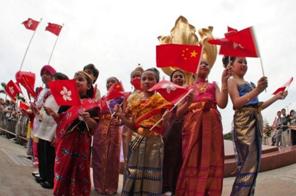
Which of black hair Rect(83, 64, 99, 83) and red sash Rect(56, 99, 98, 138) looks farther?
black hair Rect(83, 64, 99, 83)

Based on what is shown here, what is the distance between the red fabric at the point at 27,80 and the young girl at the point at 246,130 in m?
2.89

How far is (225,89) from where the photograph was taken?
3965 mm

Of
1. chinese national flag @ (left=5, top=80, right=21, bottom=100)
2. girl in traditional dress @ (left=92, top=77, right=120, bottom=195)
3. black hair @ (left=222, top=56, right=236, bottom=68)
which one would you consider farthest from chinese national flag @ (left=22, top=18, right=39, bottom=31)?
black hair @ (left=222, top=56, right=236, bottom=68)

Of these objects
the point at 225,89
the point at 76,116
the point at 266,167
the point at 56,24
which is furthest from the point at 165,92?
the point at 266,167

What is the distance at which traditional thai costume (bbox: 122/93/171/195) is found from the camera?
3957 mm

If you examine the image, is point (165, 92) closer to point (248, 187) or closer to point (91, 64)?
point (248, 187)

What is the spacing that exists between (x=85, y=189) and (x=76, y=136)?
54 cm

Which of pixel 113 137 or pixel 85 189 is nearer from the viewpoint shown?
pixel 85 189

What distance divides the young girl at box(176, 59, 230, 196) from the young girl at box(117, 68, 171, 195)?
11.9 inches

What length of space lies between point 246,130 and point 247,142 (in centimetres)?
11

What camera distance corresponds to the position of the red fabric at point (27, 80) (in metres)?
5.79

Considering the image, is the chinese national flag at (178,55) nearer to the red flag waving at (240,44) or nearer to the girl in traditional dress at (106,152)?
the red flag waving at (240,44)

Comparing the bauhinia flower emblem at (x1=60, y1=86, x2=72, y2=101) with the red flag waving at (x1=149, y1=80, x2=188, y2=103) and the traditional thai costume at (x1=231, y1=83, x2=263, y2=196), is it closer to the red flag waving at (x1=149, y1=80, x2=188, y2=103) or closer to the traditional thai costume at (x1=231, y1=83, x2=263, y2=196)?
the red flag waving at (x1=149, y1=80, x2=188, y2=103)

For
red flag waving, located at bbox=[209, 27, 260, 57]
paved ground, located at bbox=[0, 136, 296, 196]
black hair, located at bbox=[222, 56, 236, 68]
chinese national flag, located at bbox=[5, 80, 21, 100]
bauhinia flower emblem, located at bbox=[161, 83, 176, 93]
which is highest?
red flag waving, located at bbox=[209, 27, 260, 57]
